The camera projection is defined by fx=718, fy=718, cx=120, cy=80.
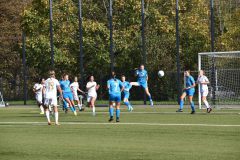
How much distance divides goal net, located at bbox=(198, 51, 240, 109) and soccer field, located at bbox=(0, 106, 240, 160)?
1218cm

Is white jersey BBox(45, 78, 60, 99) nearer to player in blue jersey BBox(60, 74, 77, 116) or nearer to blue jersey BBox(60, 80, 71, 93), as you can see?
player in blue jersey BBox(60, 74, 77, 116)

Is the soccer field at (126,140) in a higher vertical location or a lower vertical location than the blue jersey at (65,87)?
lower

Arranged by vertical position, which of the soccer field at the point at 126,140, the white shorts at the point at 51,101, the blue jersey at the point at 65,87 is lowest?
the soccer field at the point at 126,140

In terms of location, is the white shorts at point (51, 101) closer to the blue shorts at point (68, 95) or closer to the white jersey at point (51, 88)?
the white jersey at point (51, 88)

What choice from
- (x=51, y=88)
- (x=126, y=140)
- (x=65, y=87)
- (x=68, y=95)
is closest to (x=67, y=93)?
(x=68, y=95)

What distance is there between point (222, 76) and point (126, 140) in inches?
871

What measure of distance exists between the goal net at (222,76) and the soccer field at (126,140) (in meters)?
12.2

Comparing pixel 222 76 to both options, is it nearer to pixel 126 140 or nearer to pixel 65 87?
pixel 65 87

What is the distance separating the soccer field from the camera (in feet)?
54.2

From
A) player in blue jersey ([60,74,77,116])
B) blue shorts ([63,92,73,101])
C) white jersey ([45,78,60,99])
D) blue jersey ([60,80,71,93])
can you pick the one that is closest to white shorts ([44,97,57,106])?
white jersey ([45,78,60,99])

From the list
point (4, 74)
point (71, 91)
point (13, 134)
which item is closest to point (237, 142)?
point (13, 134)

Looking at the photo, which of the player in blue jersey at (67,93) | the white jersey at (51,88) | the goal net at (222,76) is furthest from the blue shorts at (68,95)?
the white jersey at (51,88)

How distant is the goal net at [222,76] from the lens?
1578 inches

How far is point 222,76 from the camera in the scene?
41.5m
